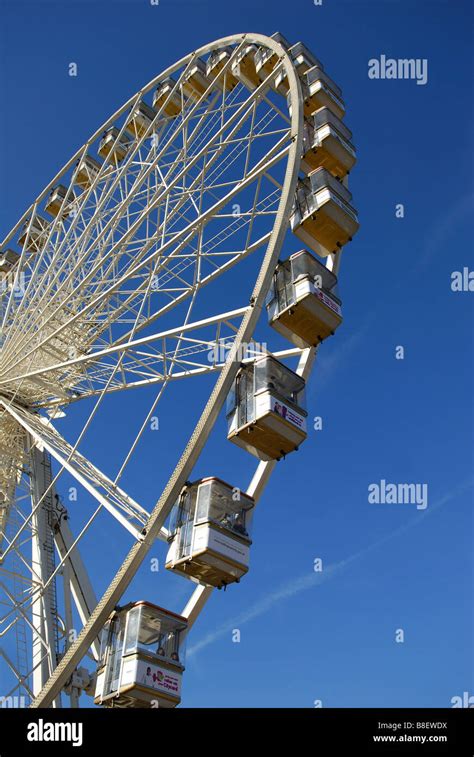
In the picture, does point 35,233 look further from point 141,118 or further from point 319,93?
point 319,93

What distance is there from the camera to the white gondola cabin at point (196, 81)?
776 inches

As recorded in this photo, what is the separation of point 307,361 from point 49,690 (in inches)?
253

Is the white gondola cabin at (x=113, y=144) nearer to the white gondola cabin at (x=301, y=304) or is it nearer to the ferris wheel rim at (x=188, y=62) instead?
the ferris wheel rim at (x=188, y=62)

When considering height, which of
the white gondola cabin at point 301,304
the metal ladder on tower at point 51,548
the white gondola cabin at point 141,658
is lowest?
the white gondola cabin at point 141,658

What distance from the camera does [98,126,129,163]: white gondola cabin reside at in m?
21.5

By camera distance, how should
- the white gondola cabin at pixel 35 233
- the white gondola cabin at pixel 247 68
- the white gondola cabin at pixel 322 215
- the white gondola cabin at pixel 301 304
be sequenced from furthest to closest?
1. the white gondola cabin at pixel 35 233
2. the white gondola cabin at pixel 247 68
3. the white gondola cabin at pixel 322 215
4. the white gondola cabin at pixel 301 304

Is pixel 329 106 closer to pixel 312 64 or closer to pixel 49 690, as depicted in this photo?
pixel 312 64

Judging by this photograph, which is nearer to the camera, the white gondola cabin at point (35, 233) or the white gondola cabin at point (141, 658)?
the white gondola cabin at point (141, 658)

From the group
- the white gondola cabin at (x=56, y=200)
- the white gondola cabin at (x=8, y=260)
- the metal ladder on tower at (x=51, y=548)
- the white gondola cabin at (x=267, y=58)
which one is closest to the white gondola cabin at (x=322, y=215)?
the white gondola cabin at (x=267, y=58)

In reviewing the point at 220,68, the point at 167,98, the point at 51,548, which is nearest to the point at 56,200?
the point at 167,98

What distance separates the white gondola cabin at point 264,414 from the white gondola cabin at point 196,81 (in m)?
9.16

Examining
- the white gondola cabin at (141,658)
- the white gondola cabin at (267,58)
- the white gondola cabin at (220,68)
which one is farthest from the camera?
the white gondola cabin at (220,68)

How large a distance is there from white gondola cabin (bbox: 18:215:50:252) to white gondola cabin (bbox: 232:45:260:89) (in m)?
7.06

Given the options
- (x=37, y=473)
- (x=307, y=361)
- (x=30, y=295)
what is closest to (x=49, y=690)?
(x=307, y=361)
